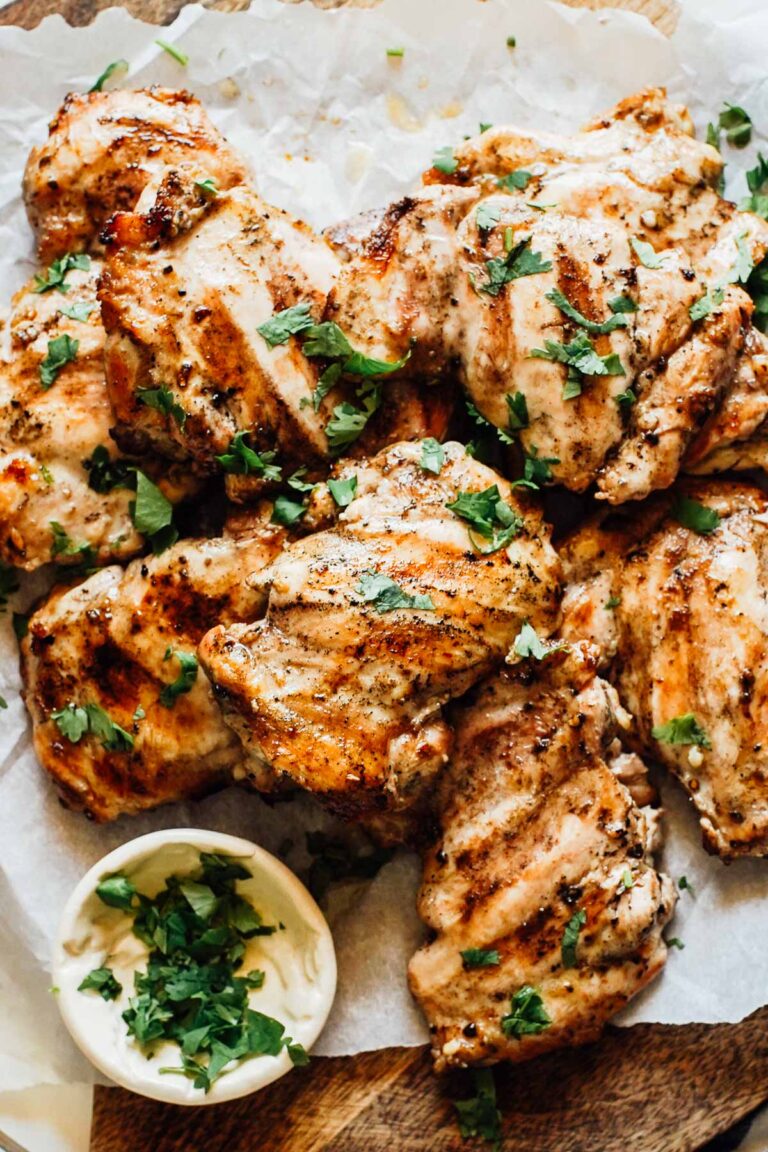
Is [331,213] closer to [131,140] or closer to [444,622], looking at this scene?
[131,140]

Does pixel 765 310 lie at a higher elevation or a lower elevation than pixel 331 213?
lower

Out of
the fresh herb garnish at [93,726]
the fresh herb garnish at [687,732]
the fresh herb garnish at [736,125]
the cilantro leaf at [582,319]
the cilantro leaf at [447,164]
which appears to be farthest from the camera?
the fresh herb garnish at [736,125]

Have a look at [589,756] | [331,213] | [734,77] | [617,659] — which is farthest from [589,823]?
[734,77]

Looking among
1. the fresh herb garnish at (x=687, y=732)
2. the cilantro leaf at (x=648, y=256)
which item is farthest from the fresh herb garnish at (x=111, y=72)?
the fresh herb garnish at (x=687, y=732)

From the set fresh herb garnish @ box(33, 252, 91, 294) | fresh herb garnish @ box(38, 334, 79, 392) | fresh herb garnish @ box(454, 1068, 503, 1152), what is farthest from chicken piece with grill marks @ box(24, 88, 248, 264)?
fresh herb garnish @ box(454, 1068, 503, 1152)

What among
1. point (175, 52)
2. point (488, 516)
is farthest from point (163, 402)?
point (175, 52)

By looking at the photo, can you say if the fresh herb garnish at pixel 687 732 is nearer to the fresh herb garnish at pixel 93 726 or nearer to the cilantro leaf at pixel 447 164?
the fresh herb garnish at pixel 93 726
